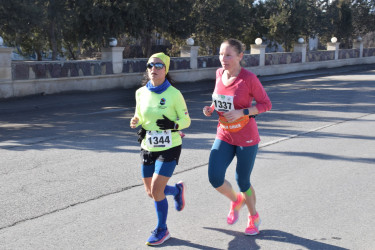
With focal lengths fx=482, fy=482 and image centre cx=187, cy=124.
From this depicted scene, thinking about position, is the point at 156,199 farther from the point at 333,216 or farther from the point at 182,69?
the point at 182,69

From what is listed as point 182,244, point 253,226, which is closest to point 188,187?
point 253,226

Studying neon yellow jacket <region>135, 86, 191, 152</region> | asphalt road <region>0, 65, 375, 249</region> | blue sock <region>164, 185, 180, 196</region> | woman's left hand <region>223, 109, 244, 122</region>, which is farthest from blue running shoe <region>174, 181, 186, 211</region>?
woman's left hand <region>223, 109, 244, 122</region>

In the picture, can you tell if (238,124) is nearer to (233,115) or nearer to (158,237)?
(233,115)

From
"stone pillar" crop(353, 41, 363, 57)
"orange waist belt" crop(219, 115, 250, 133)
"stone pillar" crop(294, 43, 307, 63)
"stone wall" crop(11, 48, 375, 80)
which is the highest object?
"stone pillar" crop(353, 41, 363, 57)

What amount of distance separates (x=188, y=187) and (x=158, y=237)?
181cm

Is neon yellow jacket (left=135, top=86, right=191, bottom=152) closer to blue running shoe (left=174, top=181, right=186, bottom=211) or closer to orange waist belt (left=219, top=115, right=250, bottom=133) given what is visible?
orange waist belt (left=219, top=115, right=250, bottom=133)

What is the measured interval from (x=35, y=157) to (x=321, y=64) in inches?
1115

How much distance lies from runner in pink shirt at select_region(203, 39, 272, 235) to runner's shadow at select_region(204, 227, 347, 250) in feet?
0.27

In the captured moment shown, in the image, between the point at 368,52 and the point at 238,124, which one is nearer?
the point at 238,124

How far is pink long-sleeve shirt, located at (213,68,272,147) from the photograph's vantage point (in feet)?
13.8

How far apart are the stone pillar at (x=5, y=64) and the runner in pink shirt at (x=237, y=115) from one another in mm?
12939

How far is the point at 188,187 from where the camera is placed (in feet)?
19.6

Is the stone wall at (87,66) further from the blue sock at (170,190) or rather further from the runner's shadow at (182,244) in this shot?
the runner's shadow at (182,244)

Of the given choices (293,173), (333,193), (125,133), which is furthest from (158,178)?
(125,133)
